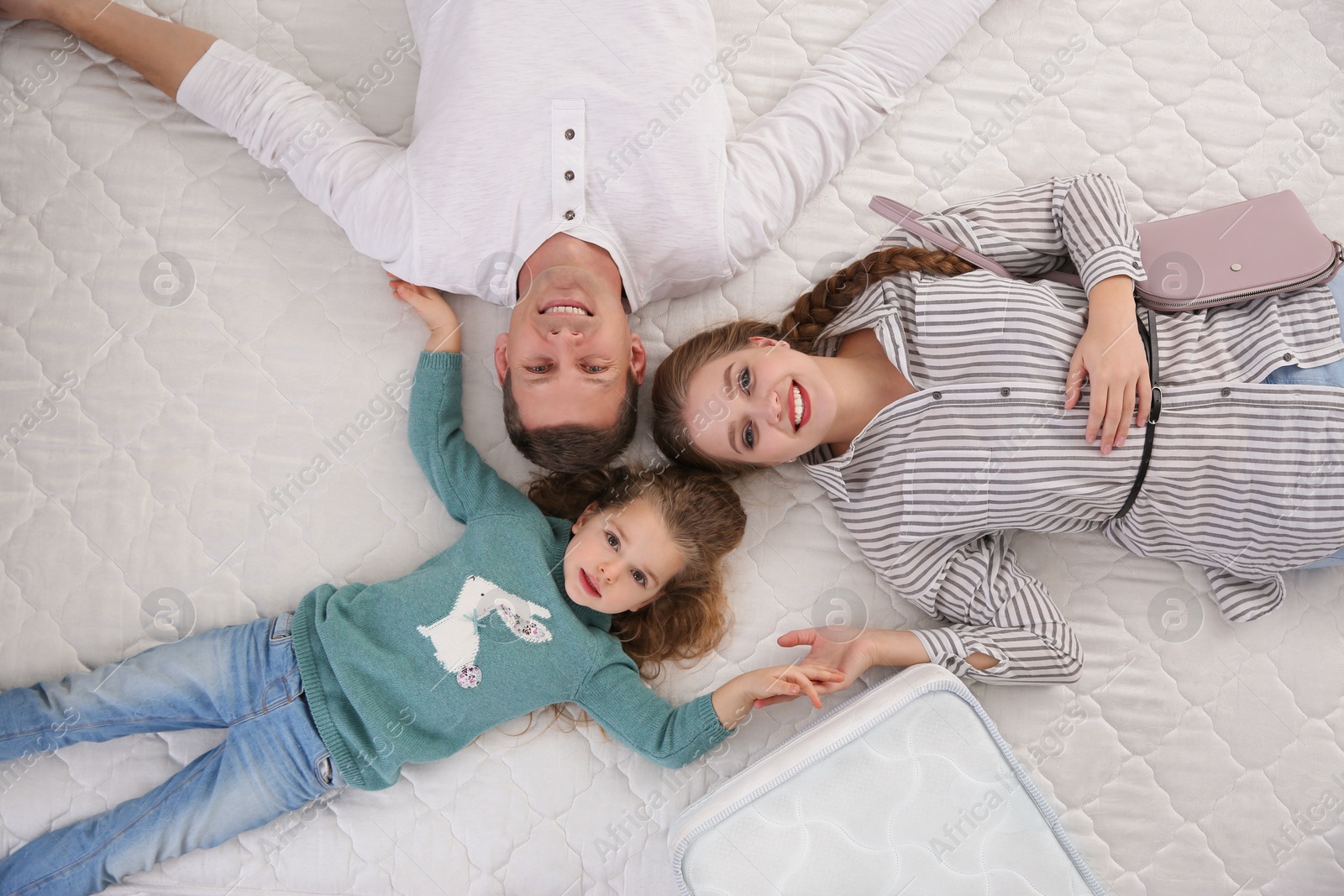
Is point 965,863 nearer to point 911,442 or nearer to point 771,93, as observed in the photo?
point 911,442

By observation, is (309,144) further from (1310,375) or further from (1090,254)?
(1310,375)

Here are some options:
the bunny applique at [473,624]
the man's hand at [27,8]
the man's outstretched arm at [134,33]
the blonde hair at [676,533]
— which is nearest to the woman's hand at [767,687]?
the blonde hair at [676,533]

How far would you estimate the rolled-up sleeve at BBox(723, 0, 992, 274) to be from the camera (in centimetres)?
128

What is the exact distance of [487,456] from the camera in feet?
4.39

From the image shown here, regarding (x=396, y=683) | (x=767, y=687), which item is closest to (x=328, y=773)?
(x=396, y=683)

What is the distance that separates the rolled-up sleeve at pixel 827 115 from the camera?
128 cm

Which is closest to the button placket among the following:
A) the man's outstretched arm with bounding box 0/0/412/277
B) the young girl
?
the man's outstretched arm with bounding box 0/0/412/277

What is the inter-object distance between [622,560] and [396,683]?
0.37 m

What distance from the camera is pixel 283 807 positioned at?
1.17 metres

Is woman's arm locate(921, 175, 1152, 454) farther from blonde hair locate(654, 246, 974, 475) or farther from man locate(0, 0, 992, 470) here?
man locate(0, 0, 992, 470)

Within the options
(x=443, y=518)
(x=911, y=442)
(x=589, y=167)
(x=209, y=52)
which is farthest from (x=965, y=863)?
(x=209, y=52)

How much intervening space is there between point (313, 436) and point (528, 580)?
1.42ft

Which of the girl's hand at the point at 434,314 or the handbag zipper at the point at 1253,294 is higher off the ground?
the handbag zipper at the point at 1253,294

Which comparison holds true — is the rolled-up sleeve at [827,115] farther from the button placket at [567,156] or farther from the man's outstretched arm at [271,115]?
the man's outstretched arm at [271,115]
